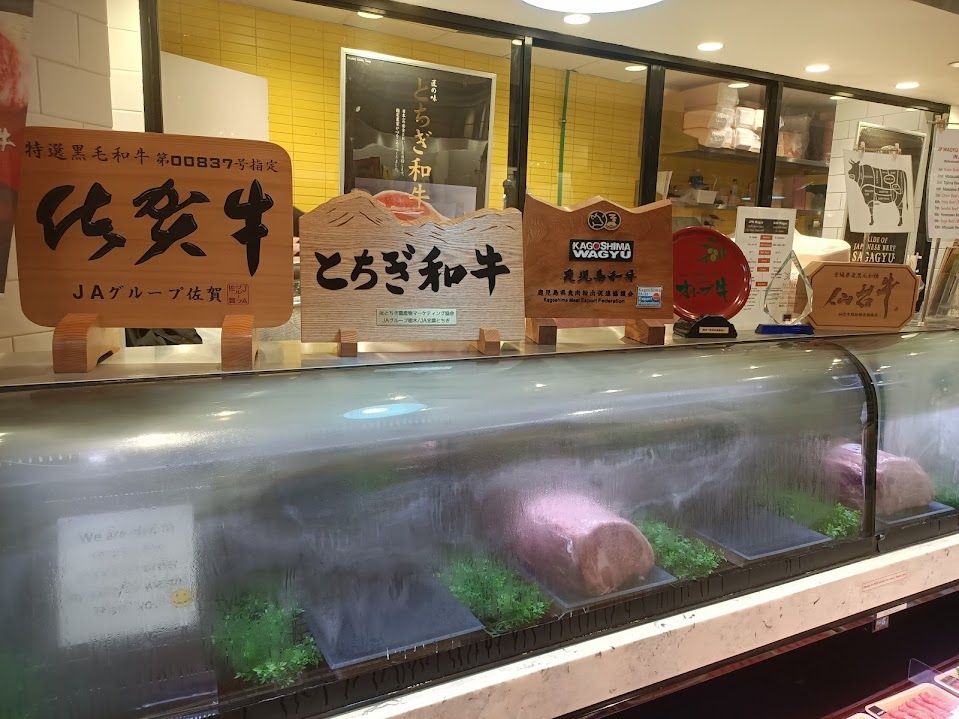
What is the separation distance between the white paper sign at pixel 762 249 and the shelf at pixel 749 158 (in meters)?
3.68

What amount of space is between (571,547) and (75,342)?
0.88 m

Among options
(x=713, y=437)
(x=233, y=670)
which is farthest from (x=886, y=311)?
(x=233, y=670)

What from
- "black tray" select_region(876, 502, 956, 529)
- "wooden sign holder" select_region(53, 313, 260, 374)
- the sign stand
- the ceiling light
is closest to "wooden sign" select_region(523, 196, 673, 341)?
"wooden sign holder" select_region(53, 313, 260, 374)

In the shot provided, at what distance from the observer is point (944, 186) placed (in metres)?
1.99

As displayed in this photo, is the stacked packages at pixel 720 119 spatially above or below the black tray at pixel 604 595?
above

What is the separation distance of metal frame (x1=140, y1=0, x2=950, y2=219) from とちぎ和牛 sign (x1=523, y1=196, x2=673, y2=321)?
110 inches

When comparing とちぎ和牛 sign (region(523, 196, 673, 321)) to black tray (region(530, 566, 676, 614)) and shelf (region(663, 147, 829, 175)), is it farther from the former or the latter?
shelf (region(663, 147, 829, 175))

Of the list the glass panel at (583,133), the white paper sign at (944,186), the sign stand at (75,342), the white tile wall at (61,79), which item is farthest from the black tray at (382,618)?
the glass panel at (583,133)

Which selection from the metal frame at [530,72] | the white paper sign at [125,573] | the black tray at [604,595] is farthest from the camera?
the metal frame at [530,72]

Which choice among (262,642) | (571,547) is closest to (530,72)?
(571,547)

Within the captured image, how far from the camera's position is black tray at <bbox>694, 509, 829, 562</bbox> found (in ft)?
4.46

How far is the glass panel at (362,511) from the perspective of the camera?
879 mm

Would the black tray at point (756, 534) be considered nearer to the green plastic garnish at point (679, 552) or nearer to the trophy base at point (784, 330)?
the green plastic garnish at point (679, 552)

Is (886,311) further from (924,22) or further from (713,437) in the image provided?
(924,22)
